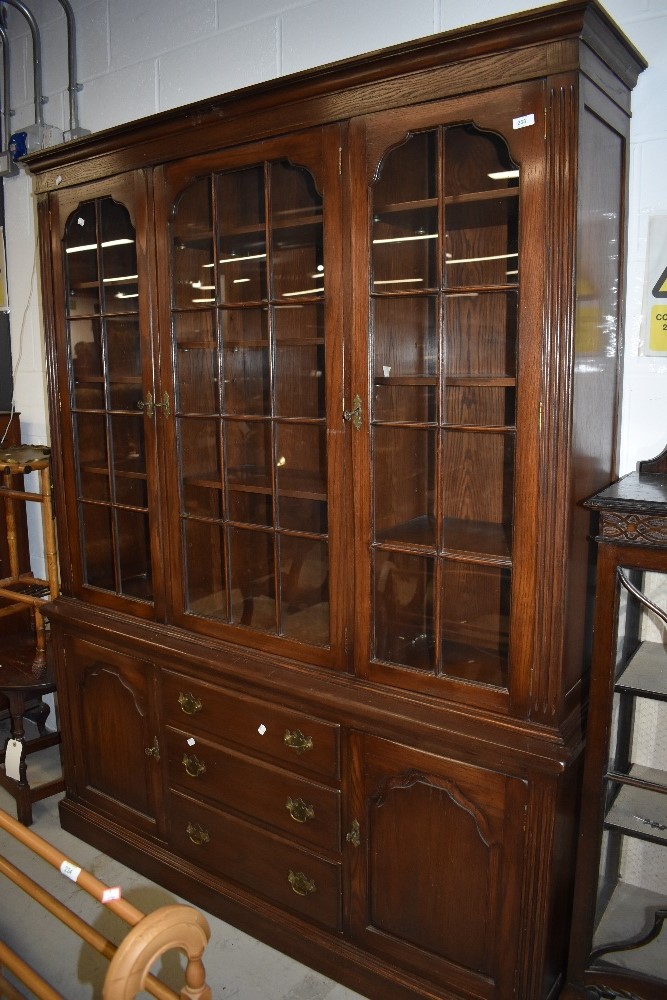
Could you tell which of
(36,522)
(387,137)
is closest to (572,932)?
(387,137)

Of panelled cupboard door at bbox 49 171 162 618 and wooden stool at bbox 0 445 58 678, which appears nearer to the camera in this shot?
panelled cupboard door at bbox 49 171 162 618

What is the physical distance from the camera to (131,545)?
2408 mm

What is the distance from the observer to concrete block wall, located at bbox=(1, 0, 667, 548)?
1729mm

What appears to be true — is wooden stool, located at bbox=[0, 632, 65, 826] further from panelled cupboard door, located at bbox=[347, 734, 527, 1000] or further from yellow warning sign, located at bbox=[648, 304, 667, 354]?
yellow warning sign, located at bbox=[648, 304, 667, 354]

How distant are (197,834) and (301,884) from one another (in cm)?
39

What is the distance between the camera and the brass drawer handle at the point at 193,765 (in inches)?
87.7

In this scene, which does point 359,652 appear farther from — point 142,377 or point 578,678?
point 142,377

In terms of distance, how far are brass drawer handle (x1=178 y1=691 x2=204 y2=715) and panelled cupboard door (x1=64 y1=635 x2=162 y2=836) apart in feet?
0.40

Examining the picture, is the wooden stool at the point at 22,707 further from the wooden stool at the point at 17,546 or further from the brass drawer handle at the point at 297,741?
the brass drawer handle at the point at 297,741

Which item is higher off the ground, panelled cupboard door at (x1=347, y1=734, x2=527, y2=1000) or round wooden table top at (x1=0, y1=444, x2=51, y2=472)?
round wooden table top at (x1=0, y1=444, x2=51, y2=472)

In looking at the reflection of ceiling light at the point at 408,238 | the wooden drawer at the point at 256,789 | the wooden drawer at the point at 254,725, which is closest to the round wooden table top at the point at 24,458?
the wooden drawer at the point at 254,725

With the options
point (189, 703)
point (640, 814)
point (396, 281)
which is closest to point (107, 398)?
point (189, 703)

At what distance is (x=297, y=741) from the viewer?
199 cm

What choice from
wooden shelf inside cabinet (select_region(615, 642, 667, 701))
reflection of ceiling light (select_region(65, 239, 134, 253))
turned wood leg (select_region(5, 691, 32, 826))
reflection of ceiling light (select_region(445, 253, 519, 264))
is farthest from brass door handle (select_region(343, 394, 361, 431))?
turned wood leg (select_region(5, 691, 32, 826))
